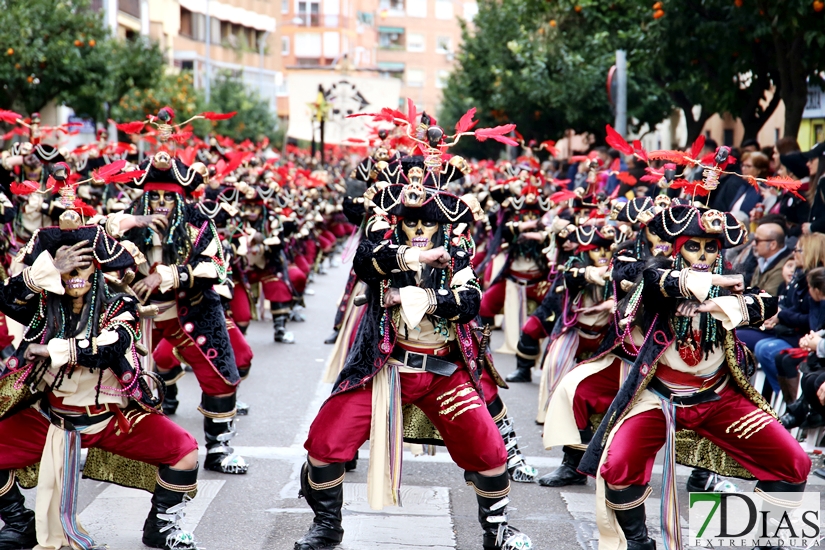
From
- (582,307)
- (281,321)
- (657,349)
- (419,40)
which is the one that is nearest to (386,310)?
(657,349)

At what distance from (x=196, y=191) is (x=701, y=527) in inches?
151

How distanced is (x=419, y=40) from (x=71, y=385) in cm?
7615

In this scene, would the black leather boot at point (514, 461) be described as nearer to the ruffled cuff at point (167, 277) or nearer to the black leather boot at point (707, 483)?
the black leather boot at point (707, 483)

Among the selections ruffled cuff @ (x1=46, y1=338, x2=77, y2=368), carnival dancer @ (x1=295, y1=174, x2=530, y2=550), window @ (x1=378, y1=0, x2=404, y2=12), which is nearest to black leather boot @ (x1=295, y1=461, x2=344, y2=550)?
carnival dancer @ (x1=295, y1=174, x2=530, y2=550)

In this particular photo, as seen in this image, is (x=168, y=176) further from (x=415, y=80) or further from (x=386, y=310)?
(x=415, y=80)

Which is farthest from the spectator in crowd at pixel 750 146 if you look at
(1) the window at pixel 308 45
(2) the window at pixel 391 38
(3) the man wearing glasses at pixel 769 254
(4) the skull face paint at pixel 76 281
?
(2) the window at pixel 391 38

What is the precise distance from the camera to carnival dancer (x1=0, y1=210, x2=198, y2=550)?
16.5 feet

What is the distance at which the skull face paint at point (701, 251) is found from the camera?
5242mm

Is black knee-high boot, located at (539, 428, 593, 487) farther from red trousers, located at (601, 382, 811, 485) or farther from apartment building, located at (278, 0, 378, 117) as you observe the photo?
apartment building, located at (278, 0, 378, 117)

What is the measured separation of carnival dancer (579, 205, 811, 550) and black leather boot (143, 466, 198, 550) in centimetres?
192

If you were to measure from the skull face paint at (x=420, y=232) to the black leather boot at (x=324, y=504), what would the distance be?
1133 millimetres

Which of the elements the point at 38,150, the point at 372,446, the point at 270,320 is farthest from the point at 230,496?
the point at 270,320

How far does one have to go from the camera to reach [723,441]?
5.26 m

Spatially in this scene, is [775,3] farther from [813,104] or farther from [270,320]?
[270,320]
